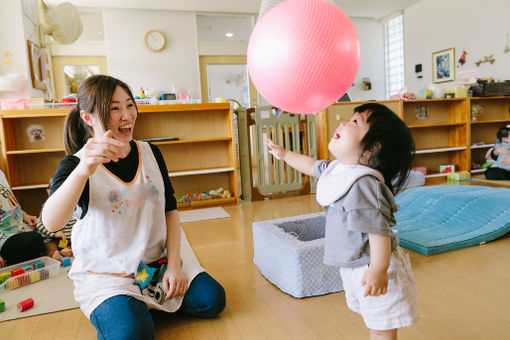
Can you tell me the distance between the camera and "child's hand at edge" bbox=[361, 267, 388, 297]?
882 millimetres

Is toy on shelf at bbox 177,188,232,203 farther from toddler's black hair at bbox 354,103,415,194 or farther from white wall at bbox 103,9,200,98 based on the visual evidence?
toddler's black hair at bbox 354,103,415,194

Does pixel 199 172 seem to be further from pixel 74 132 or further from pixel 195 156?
pixel 74 132

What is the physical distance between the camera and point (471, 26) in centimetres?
521

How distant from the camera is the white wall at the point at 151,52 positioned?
579cm

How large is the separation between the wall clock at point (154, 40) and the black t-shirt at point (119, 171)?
501cm

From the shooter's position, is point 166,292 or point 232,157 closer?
point 166,292

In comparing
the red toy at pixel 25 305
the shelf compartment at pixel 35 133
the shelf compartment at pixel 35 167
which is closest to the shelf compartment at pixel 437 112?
the shelf compartment at pixel 35 133

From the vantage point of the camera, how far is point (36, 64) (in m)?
3.70

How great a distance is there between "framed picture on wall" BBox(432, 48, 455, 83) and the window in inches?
33.0

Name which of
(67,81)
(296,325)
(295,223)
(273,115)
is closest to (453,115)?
(273,115)

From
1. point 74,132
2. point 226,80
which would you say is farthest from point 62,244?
point 226,80

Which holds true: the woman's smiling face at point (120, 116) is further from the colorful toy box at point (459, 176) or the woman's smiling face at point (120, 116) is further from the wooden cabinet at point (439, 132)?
the colorful toy box at point (459, 176)

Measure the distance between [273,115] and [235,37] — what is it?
3680 millimetres

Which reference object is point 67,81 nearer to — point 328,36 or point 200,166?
point 200,166
